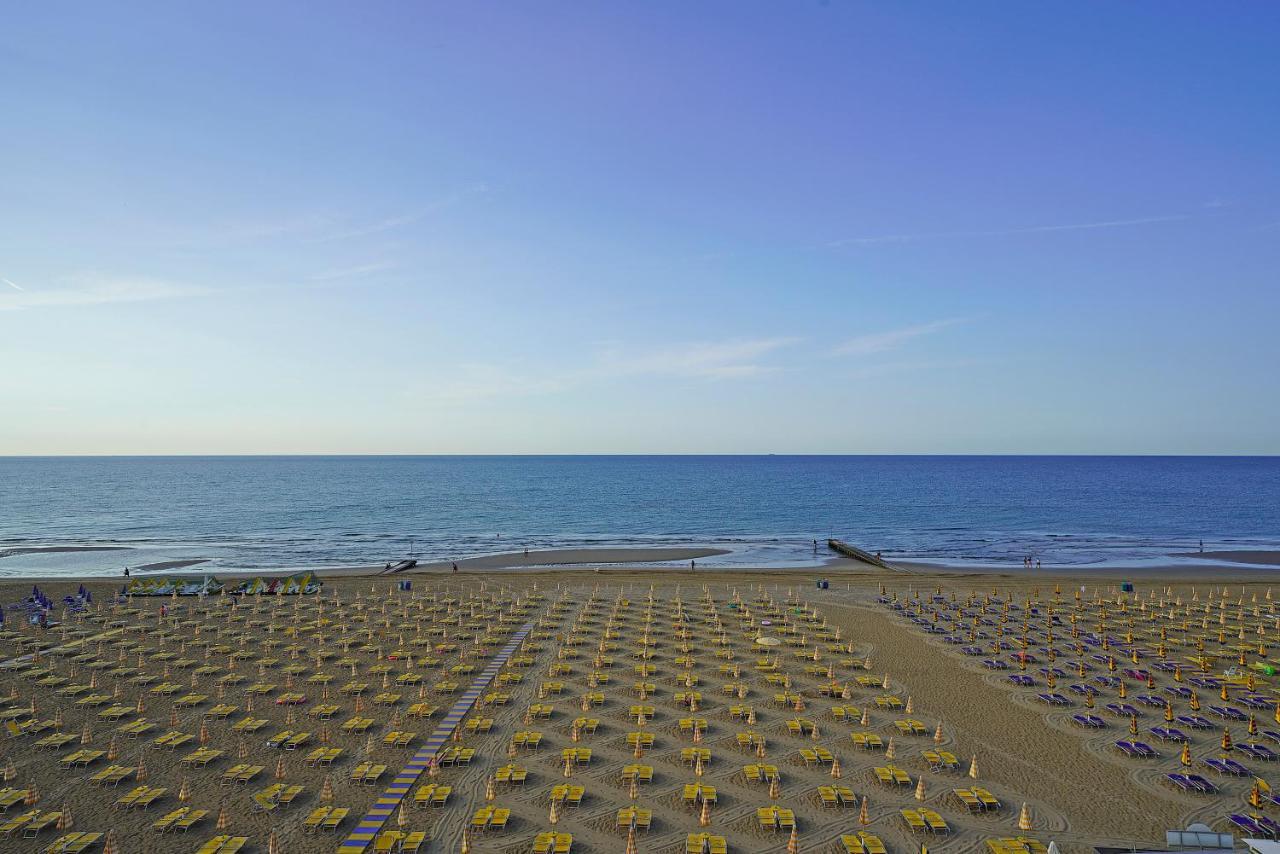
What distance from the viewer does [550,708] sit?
28.7 meters

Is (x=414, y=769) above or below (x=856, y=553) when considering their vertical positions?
above

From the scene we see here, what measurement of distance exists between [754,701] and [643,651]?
8769mm

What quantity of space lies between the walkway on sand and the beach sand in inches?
23.7

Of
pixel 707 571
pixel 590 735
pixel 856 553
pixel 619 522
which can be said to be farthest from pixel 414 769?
pixel 619 522

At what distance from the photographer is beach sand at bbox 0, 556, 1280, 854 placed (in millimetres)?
20156

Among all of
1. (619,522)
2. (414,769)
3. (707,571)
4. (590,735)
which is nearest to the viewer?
(414,769)

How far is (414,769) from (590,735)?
646 centimetres

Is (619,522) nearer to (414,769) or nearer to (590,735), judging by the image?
(590,735)

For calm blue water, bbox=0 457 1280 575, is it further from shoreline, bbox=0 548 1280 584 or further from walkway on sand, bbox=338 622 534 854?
walkway on sand, bbox=338 622 534 854

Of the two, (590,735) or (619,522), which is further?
(619,522)

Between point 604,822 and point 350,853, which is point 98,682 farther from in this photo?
point 604,822

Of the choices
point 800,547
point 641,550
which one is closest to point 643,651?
point 641,550

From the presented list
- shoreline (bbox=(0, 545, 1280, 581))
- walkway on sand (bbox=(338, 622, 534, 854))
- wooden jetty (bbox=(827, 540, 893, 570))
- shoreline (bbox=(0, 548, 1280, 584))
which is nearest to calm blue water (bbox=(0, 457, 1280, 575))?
shoreline (bbox=(0, 545, 1280, 581))

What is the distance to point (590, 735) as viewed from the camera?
26312 millimetres
